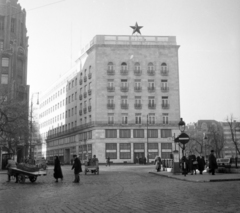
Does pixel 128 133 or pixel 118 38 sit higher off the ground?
pixel 118 38

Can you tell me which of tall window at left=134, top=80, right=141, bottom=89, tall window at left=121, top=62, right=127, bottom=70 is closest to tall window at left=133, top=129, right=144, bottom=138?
tall window at left=134, top=80, right=141, bottom=89

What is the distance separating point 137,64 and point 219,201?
6593cm

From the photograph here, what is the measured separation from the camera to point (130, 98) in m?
73.7

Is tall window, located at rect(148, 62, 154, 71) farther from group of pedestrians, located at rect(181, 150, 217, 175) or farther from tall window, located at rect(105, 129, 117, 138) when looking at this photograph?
group of pedestrians, located at rect(181, 150, 217, 175)

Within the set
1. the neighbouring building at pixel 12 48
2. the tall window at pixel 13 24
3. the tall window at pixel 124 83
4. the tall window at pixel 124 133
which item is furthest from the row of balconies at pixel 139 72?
the tall window at pixel 13 24

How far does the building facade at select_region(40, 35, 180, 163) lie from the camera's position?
237 ft

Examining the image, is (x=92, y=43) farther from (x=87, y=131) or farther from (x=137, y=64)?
(x=87, y=131)

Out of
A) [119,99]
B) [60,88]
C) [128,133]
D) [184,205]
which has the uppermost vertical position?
[60,88]

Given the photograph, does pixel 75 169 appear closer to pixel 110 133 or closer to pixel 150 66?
pixel 110 133

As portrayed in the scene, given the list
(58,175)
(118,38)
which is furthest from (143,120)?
(58,175)

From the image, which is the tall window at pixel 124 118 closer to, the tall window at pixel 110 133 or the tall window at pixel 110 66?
the tall window at pixel 110 133

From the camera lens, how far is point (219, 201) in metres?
10.1

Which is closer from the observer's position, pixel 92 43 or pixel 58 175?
pixel 58 175

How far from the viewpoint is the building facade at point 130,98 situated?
2840 inches
